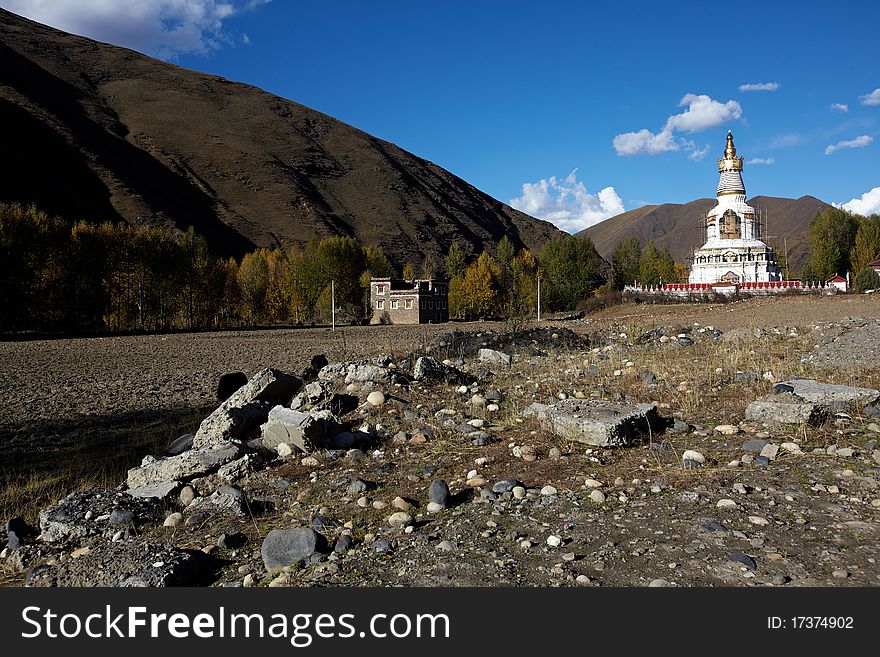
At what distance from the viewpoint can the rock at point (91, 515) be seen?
18.2 feet

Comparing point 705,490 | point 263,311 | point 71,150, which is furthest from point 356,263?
point 71,150

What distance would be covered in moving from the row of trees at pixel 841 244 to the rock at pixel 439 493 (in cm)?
8246

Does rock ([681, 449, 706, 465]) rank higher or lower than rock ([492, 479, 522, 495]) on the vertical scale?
higher

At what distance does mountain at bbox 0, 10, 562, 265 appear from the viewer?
119 meters

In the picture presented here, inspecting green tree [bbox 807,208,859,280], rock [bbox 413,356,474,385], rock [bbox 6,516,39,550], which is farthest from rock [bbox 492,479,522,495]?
green tree [bbox 807,208,859,280]

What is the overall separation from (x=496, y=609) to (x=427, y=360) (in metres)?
7.23

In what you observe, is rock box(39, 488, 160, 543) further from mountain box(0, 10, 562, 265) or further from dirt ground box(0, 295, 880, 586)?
mountain box(0, 10, 562, 265)

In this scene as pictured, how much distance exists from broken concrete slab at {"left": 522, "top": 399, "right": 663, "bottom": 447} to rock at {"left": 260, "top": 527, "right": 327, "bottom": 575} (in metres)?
3.21

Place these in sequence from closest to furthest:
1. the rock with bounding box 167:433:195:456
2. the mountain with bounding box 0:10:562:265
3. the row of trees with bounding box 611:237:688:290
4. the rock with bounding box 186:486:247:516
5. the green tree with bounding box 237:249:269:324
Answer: the rock with bounding box 186:486:247:516
the rock with bounding box 167:433:195:456
the green tree with bounding box 237:249:269:324
the row of trees with bounding box 611:237:688:290
the mountain with bounding box 0:10:562:265

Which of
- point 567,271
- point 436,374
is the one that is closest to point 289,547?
point 436,374

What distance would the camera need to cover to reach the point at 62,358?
28188 mm

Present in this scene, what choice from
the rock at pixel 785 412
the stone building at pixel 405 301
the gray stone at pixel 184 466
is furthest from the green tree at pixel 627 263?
the gray stone at pixel 184 466

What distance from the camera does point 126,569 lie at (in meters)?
4.35

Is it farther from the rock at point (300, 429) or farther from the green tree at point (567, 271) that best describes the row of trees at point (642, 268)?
the rock at point (300, 429)
